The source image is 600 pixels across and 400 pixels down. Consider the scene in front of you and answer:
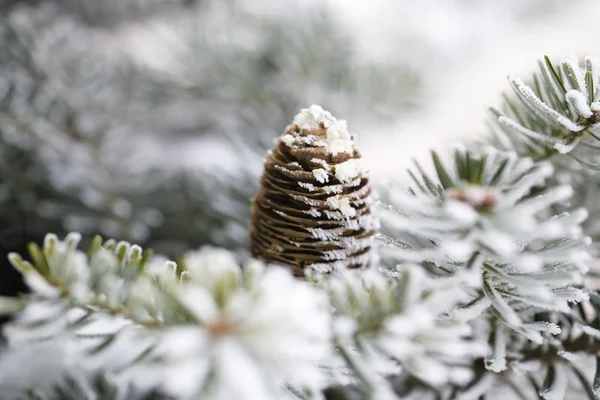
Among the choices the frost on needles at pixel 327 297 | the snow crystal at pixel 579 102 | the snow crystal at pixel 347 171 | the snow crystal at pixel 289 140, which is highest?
the snow crystal at pixel 579 102

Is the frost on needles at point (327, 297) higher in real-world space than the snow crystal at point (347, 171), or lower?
lower

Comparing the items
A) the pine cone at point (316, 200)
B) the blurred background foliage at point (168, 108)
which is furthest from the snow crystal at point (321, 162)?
→ the blurred background foliage at point (168, 108)

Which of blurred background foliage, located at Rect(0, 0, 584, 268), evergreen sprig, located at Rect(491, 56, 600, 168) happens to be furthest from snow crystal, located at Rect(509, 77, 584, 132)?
blurred background foliage, located at Rect(0, 0, 584, 268)

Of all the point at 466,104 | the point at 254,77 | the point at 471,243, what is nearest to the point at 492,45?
the point at 466,104

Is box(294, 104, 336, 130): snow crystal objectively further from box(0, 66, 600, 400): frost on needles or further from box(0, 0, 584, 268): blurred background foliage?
box(0, 0, 584, 268): blurred background foliage

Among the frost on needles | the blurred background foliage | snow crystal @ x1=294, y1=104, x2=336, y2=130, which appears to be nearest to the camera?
the frost on needles

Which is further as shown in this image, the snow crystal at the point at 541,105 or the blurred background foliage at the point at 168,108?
the blurred background foliage at the point at 168,108

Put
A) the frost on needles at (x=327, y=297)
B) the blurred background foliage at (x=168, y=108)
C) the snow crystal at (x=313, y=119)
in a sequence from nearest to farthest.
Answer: the frost on needles at (x=327, y=297), the snow crystal at (x=313, y=119), the blurred background foliage at (x=168, y=108)

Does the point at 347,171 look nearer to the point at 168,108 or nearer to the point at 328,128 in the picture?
the point at 328,128

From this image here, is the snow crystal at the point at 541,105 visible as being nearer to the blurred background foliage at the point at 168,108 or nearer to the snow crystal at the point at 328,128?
the snow crystal at the point at 328,128
